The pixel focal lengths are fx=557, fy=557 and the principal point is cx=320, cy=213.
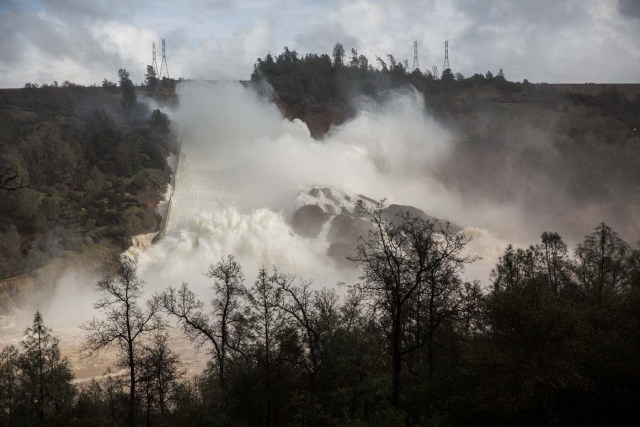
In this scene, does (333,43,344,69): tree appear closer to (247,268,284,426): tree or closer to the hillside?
the hillside

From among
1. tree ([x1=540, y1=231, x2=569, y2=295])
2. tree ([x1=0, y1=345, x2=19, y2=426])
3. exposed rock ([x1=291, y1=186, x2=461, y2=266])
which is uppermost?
exposed rock ([x1=291, y1=186, x2=461, y2=266])

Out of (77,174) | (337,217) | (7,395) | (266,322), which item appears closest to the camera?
(266,322)

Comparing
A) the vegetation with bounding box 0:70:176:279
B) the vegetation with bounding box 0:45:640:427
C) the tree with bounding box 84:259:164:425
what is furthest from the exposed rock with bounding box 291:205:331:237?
the tree with bounding box 84:259:164:425

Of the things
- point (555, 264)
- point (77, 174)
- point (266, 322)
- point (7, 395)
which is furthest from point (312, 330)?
point (77, 174)

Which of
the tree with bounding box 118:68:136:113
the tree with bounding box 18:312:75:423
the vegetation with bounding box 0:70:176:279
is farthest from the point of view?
the tree with bounding box 118:68:136:113

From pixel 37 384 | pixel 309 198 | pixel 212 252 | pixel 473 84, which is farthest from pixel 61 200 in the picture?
pixel 473 84

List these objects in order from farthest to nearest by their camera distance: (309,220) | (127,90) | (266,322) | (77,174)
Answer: (127,90)
(77,174)
(309,220)
(266,322)

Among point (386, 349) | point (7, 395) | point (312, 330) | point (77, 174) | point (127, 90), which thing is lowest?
point (7, 395)

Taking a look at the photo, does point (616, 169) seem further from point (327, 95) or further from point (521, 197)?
point (327, 95)

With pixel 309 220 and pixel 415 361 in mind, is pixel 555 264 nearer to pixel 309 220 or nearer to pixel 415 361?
pixel 415 361

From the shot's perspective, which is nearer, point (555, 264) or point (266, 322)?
point (266, 322)

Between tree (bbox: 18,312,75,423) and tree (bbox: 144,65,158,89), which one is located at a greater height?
tree (bbox: 144,65,158,89)

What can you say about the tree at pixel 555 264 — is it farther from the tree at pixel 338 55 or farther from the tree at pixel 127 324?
the tree at pixel 338 55
